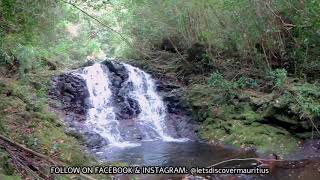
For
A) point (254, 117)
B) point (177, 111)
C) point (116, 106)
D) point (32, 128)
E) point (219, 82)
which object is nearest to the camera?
point (32, 128)

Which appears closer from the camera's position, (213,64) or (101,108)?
(213,64)

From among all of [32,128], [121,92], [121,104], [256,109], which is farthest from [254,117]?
[32,128]

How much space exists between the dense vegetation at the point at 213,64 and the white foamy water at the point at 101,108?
167 cm

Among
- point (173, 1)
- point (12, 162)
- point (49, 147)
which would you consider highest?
point (173, 1)

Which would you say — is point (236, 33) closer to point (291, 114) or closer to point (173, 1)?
point (173, 1)

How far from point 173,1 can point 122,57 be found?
22.1 feet

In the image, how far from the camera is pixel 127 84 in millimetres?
14812

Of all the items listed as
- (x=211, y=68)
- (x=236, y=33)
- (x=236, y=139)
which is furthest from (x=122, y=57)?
(x=236, y=139)

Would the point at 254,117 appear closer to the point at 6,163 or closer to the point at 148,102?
the point at 148,102

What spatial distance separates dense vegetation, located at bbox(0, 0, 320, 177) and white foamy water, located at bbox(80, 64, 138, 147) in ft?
5.46

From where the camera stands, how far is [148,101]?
14133mm

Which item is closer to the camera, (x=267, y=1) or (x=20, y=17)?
(x=20, y=17)

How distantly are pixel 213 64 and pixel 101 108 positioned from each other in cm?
433

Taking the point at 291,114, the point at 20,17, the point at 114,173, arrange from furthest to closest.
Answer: the point at 291,114
the point at 114,173
the point at 20,17
